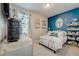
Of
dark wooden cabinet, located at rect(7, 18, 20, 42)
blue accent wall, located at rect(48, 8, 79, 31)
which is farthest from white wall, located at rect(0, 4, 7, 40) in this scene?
blue accent wall, located at rect(48, 8, 79, 31)

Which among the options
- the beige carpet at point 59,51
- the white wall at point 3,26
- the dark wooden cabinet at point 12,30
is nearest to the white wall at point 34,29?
the beige carpet at point 59,51

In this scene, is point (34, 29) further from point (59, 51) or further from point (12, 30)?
point (59, 51)

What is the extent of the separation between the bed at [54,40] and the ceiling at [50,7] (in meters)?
0.35

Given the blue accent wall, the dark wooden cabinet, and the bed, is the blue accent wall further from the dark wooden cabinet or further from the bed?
the dark wooden cabinet

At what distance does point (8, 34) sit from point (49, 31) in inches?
25.9

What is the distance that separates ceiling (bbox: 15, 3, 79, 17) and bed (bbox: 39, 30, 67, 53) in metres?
0.35

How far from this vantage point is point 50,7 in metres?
1.16

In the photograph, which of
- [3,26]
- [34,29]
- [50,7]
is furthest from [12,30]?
[50,7]

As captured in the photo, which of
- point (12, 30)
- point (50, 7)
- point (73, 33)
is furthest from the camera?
point (73, 33)

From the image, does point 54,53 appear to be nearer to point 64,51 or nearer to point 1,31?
point 64,51

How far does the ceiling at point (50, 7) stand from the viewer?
3.56ft

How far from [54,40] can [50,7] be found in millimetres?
560

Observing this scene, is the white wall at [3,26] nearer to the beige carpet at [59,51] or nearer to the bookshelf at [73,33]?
the beige carpet at [59,51]

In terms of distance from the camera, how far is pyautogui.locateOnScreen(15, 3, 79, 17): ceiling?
3.56ft
